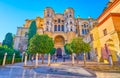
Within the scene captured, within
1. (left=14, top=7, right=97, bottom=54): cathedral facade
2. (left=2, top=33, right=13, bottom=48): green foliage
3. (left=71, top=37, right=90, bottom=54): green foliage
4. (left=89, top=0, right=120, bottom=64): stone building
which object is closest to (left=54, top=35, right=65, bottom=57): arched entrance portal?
(left=14, top=7, right=97, bottom=54): cathedral facade

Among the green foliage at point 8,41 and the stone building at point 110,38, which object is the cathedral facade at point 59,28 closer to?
the green foliage at point 8,41

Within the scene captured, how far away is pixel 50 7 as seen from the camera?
44.1 metres

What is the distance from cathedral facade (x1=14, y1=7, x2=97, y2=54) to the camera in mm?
40541

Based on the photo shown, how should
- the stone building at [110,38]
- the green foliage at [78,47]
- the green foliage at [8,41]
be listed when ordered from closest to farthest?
the stone building at [110,38] → the green foliage at [78,47] → the green foliage at [8,41]

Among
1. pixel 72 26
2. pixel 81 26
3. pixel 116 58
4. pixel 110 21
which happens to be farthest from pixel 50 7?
pixel 116 58

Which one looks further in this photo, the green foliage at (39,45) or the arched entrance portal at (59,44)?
the arched entrance portal at (59,44)

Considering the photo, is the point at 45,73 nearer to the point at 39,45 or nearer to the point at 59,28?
the point at 39,45

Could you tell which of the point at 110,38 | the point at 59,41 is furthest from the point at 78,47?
the point at 59,41

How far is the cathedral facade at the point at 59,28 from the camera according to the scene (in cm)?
4054

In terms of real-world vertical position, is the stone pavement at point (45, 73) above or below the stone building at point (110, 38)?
below

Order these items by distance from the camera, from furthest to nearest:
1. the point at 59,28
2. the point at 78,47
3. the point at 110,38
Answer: the point at 59,28 < the point at 78,47 < the point at 110,38

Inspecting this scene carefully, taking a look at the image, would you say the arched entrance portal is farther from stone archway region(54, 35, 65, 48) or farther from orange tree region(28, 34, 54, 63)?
orange tree region(28, 34, 54, 63)

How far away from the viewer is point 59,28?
44031 millimetres

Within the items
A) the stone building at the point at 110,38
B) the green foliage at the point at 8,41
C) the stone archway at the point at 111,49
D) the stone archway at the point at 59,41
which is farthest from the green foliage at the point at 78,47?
the green foliage at the point at 8,41
